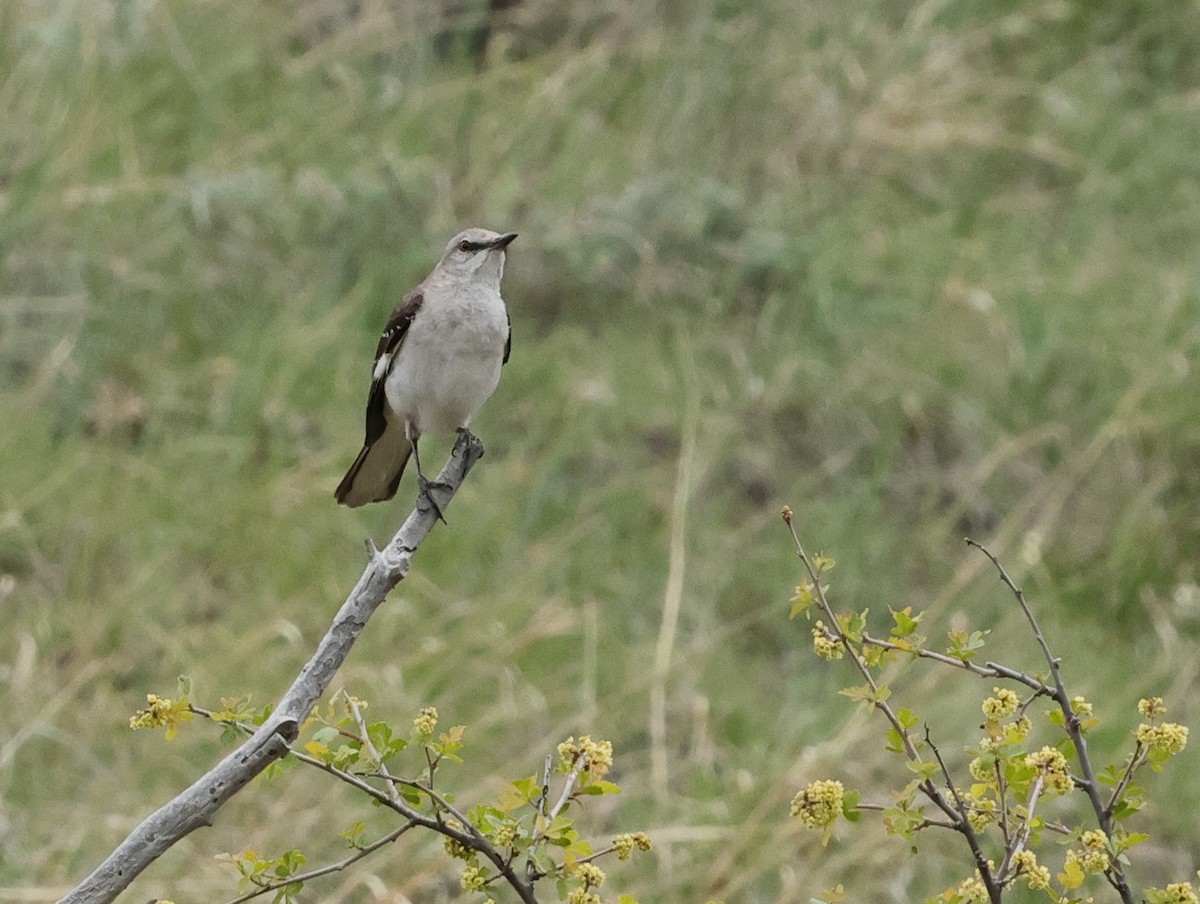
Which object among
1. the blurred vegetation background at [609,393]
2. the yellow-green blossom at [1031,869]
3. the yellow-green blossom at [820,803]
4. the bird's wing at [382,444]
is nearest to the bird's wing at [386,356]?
the bird's wing at [382,444]

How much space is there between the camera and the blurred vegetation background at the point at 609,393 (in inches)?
194

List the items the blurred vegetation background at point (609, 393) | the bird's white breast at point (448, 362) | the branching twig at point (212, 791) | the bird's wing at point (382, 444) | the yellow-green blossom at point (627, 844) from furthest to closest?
the blurred vegetation background at point (609, 393) < the bird's wing at point (382, 444) < the bird's white breast at point (448, 362) < the yellow-green blossom at point (627, 844) < the branching twig at point (212, 791)

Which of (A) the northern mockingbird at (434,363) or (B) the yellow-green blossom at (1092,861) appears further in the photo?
(A) the northern mockingbird at (434,363)

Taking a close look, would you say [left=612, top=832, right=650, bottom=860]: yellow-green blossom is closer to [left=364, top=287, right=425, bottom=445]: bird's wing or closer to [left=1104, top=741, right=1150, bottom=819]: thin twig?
[left=1104, top=741, right=1150, bottom=819]: thin twig

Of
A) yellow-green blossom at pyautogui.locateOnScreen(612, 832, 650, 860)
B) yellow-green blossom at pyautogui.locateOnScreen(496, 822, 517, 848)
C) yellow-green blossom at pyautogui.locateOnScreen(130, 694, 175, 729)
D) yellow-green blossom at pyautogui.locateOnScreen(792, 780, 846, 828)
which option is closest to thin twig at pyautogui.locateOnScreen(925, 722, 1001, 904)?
yellow-green blossom at pyautogui.locateOnScreen(792, 780, 846, 828)

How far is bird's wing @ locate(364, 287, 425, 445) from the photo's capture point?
4.40 metres

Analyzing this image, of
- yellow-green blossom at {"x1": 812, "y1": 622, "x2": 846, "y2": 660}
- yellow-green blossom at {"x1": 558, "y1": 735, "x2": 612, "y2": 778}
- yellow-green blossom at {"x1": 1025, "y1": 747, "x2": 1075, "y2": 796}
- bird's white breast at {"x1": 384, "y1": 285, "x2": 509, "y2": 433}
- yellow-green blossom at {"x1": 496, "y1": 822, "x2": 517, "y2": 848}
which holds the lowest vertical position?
yellow-green blossom at {"x1": 496, "y1": 822, "x2": 517, "y2": 848}

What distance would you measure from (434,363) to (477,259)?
42 centimetres

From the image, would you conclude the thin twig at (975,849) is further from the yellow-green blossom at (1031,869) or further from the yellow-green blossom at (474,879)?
the yellow-green blossom at (474,879)

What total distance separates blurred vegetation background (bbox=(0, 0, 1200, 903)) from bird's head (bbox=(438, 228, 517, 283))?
3.95 feet

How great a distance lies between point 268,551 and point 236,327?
1.21 meters

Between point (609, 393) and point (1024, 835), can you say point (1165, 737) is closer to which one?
point (1024, 835)

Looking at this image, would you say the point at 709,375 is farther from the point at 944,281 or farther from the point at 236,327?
the point at 236,327

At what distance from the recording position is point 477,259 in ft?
14.7
